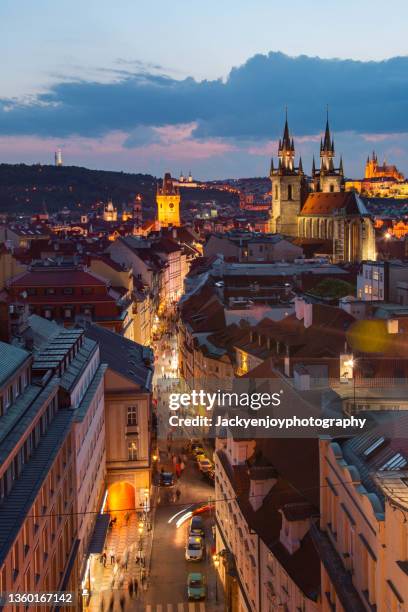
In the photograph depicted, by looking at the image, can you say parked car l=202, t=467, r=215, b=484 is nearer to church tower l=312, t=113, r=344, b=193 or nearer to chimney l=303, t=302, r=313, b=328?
chimney l=303, t=302, r=313, b=328

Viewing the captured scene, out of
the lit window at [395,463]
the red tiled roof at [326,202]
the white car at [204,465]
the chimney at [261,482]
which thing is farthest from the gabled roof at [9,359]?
the red tiled roof at [326,202]

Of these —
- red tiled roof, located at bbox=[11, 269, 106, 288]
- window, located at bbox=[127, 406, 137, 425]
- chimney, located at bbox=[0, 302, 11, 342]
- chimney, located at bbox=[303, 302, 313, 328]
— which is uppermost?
chimney, located at bbox=[0, 302, 11, 342]

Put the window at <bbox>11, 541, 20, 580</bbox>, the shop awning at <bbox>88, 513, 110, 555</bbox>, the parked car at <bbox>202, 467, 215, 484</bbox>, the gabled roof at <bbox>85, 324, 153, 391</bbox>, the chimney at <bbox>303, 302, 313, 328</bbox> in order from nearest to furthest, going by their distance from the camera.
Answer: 1. the window at <bbox>11, 541, 20, 580</bbox>
2. the shop awning at <bbox>88, 513, 110, 555</bbox>
3. the gabled roof at <bbox>85, 324, 153, 391</bbox>
4. the parked car at <bbox>202, 467, 215, 484</bbox>
5. the chimney at <bbox>303, 302, 313, 328</bbox>

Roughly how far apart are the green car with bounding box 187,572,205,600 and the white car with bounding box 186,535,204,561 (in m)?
2.48

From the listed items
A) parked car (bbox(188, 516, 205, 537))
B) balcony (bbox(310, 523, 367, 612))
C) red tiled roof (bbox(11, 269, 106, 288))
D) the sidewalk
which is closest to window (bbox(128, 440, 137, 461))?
the sidewalk

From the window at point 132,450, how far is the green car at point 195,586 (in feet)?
37.2

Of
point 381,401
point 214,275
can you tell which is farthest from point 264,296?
point 381,401

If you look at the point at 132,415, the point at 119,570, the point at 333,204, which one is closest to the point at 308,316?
the point at 132,415

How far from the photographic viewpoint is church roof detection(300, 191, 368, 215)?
13962 centimetres

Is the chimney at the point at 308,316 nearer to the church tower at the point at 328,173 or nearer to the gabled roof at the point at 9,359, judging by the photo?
the gabled roof at the point at 9,359

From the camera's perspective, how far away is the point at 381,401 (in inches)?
1283

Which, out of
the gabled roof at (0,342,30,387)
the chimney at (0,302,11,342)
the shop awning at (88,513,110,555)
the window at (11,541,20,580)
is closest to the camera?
the window at (11,541,20,580)

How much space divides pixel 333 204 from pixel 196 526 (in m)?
123

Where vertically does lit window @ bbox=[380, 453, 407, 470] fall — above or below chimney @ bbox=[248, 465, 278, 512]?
above
